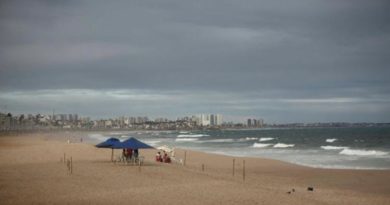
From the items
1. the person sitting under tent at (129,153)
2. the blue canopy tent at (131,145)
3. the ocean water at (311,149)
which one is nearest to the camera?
the blue canopy tent at (131,145)

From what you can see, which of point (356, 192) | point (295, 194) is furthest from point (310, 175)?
point (295, 194)

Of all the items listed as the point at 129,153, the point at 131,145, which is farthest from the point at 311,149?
the point at 131,145

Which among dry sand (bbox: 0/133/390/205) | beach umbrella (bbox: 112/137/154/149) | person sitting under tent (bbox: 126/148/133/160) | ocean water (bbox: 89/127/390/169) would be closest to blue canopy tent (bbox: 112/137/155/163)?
beach umbrella (bbox: 112/137/154/149)

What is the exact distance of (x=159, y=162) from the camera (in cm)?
2578

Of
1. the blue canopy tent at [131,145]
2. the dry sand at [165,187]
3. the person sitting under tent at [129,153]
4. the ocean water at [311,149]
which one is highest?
the blue canopy tent at [131,145]

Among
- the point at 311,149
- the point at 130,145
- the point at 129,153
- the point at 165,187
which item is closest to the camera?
the point at 165,187

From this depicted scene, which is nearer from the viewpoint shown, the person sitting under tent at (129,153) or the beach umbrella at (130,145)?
the beach umbrella at (130,145)

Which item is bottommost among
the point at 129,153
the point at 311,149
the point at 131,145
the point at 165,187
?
the point at 311,149

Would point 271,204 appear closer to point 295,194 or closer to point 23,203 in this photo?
point 295,194

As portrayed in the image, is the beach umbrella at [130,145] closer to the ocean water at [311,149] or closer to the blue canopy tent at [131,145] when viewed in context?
the blue canopy tent at [131,145]

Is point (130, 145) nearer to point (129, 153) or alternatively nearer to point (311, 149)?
point (129, 153)

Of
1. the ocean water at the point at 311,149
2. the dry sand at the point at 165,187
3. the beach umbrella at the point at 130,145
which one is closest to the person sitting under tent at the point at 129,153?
the dry sand at the point at 165,187

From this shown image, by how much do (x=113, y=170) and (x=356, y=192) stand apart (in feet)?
33.4

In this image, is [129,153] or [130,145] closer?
[130,145]
